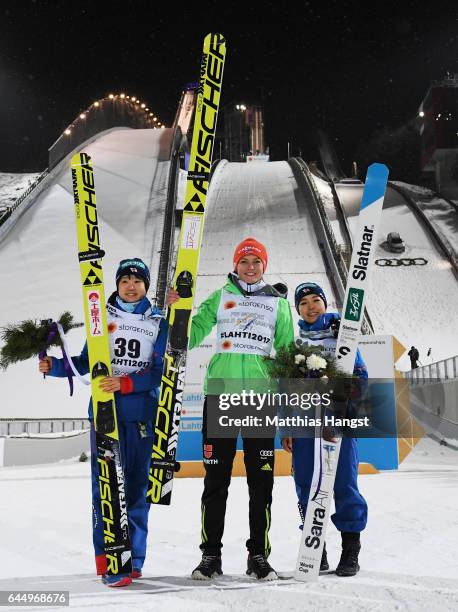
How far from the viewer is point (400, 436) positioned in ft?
32.1

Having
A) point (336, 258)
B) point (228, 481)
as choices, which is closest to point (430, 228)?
point (336, 258)

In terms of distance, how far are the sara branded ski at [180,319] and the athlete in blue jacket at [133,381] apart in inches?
2.5

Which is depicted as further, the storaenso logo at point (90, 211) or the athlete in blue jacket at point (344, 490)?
the storaenso logo at point (90, 211)

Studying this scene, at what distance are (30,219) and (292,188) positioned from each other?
11.4m

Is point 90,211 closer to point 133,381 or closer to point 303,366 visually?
point 133,381

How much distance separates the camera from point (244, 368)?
364 cm

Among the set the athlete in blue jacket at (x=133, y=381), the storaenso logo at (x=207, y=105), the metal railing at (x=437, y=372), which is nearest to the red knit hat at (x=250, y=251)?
the storaenso logo at (x=207, y=105)

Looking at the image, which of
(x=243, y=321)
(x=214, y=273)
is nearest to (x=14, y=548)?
(x=243, y=321)

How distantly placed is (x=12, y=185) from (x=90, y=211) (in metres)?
45.9

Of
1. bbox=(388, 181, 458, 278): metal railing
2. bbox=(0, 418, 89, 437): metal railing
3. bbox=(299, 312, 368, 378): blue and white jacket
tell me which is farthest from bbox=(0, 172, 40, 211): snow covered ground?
bbox=(299, 312, 368, 378): blue and white jacket

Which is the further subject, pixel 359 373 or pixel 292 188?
pixel 292 188

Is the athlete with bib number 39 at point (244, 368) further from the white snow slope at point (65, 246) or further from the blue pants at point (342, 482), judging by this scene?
the white snow slope at point (65, 246)

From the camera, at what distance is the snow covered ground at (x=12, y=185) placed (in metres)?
43.3

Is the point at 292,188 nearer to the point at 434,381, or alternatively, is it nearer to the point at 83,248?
the point at 434,381
